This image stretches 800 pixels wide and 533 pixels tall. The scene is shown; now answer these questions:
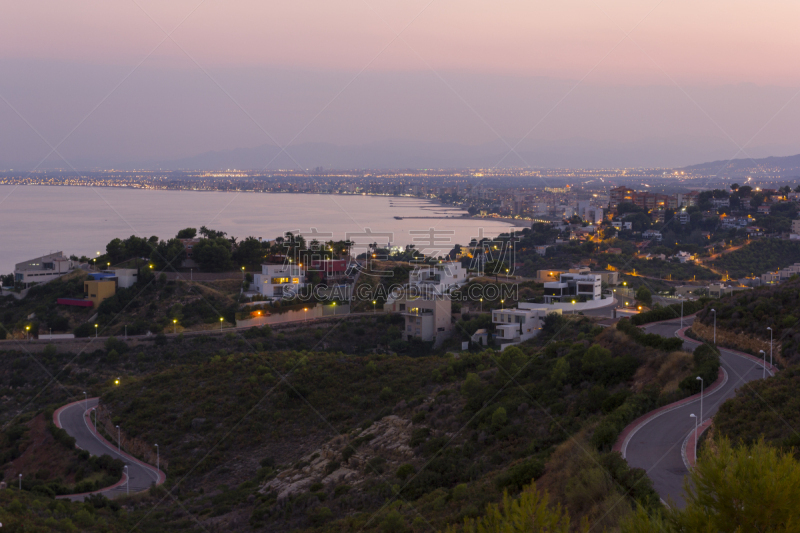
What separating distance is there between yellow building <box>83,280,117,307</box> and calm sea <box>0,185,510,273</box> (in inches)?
1001

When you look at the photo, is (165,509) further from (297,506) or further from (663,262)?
(663,262)

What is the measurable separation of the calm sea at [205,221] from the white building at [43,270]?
18.4 m

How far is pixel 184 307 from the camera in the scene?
86.4 feet

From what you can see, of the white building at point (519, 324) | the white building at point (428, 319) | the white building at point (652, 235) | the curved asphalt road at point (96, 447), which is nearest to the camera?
the curved asphalt road at point (96, 447)

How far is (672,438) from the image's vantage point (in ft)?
24.7

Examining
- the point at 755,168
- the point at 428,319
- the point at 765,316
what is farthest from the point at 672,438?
the point at 755,168

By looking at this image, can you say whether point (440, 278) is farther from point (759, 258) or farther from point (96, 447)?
point (759, 258)

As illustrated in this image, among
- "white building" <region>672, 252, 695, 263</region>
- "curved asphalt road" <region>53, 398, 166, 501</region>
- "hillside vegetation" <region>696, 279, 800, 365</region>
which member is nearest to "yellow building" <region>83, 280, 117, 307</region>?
"curved asphalt road" <region>53, 398, 166, 501</region>

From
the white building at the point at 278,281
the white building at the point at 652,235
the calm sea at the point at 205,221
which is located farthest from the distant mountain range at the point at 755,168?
the white building at the point at 278,281

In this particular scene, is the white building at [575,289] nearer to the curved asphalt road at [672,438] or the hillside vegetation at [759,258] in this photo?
the curved asphalt road at [672,438]

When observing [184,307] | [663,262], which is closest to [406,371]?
[184,307]

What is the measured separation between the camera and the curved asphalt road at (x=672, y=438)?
21.3 feet

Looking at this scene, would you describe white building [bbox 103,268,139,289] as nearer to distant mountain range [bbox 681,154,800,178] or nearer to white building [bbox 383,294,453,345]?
white building [bbox 383,294,453,345]

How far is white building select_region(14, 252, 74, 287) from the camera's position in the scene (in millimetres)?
31062
